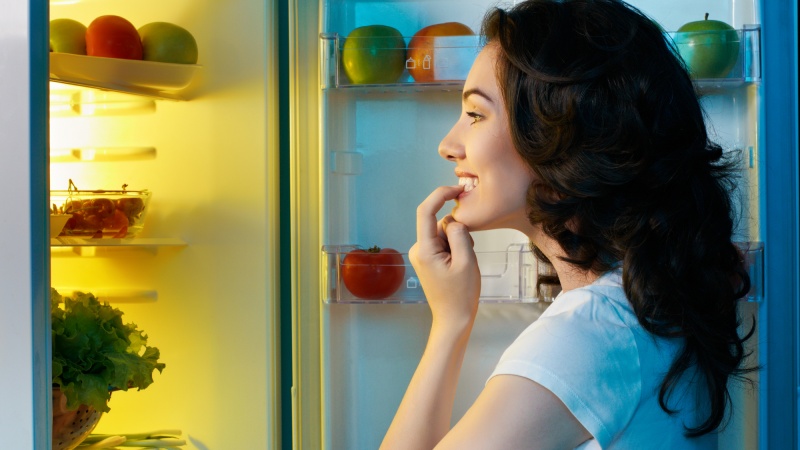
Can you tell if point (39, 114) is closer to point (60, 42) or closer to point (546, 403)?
point (60, 42)

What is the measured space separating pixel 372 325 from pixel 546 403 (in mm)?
786

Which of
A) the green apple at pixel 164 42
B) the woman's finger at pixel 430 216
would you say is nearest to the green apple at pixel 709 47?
the woman's finger at pixel 430 216

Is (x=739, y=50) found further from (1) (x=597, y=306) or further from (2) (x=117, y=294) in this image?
(2) (x=117, y=294)

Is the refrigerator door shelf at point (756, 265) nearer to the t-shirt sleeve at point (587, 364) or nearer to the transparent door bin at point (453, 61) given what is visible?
the transparent door bin at point (453, 61)

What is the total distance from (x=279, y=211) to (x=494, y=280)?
419 millimetres

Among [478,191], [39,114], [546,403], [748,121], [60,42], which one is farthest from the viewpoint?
[748,121]

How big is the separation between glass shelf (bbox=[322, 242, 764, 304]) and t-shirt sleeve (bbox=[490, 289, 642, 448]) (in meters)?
0.64

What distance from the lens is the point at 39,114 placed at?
92cm

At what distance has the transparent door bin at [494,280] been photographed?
148cm

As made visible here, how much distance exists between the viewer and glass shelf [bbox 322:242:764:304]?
148 centimetres

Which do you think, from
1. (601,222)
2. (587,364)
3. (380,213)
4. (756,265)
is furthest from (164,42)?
(756,265)

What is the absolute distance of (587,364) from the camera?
0.79 m

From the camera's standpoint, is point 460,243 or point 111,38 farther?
point 111,38

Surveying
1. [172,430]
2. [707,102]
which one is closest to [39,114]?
[172,430]
